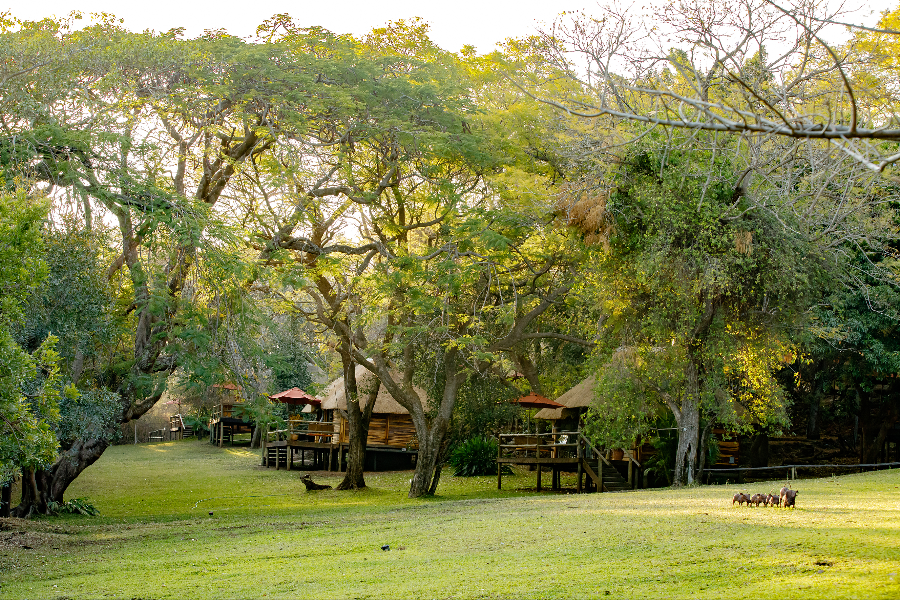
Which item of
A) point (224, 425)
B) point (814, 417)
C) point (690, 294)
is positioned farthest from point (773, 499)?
point (224, 425)

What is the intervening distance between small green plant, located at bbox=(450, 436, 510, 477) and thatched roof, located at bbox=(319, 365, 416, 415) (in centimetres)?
338

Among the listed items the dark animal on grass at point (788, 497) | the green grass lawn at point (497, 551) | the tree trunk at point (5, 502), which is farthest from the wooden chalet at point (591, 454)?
the tree trunk at point (5, 502)

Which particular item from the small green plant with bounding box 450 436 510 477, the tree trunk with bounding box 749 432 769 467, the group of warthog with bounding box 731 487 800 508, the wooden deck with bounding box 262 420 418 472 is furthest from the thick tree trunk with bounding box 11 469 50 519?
the tree trunk with bounding box 749 432 769 467

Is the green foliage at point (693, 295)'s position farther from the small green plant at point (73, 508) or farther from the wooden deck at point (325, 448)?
the wooden deck at point (325, 448)

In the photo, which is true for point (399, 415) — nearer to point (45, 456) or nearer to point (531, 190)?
point (531, 190)

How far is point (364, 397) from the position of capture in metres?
31.6

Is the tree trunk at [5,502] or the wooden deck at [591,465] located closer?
the tree trunk at [5,502]

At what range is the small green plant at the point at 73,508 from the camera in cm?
1741

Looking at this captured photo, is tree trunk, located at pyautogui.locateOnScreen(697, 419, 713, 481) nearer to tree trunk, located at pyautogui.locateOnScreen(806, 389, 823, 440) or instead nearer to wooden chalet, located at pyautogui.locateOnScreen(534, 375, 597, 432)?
wooden chalet, located at pyautogui.locateOnScreen(534, 375, 597, 432)

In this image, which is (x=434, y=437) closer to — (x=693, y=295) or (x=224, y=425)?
(x=693, y=295)

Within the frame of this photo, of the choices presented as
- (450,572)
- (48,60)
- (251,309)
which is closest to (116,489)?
(251,309)

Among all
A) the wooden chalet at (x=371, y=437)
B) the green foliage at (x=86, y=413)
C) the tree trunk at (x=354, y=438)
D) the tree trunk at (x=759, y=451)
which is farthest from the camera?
the wooden chalet at (x=371, y=437)

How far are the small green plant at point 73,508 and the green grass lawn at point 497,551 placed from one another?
1.06 m

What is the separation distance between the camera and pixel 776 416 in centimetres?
1712
